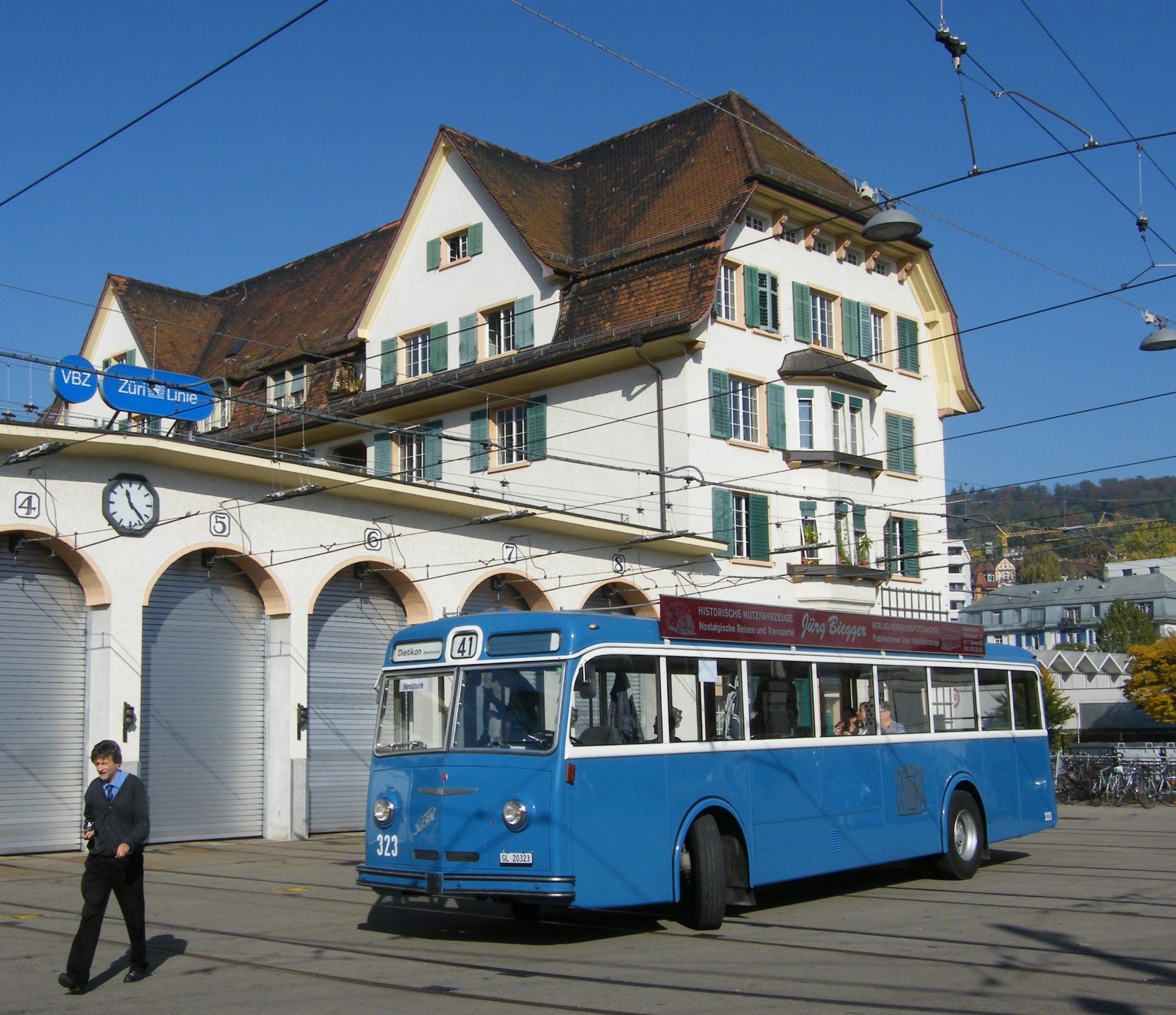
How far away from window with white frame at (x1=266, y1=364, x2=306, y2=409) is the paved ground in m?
25.3

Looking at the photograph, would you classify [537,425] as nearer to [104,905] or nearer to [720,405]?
[720,405]

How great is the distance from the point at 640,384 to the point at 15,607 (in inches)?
635

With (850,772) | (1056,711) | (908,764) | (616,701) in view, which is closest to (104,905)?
(616,701)

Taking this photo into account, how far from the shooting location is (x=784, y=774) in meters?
14.0

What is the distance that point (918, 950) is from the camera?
11.2 metres

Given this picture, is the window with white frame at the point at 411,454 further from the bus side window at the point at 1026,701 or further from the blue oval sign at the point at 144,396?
the bus side window at the point at 1026,701

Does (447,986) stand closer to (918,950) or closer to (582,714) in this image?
(582,714)

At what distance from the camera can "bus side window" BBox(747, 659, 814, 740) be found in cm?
1388

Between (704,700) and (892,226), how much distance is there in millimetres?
6528

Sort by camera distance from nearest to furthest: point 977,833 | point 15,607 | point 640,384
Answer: point 977,833
point 15,607
point 640,384

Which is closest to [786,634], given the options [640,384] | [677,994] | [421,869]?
[421,869]

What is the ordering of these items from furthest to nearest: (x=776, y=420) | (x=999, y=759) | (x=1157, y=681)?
(x=1157, y=681) → (x=776, y=420) → (x=999, y=759)

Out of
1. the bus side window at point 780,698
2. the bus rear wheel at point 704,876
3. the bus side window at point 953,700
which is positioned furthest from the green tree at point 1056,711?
the bus rear wheel at point 704,876

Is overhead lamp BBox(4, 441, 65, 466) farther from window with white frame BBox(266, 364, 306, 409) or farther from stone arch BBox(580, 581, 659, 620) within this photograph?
window with white frame BBox(266, 364, 306, 409)
